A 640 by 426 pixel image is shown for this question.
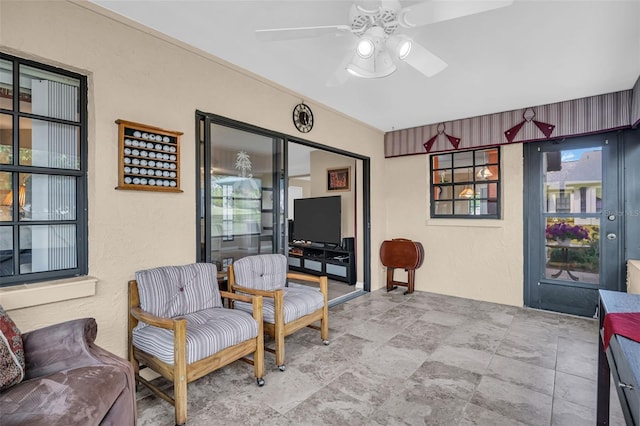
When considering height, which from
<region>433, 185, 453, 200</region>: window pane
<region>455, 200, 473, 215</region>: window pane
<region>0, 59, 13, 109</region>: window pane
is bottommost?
<region>455, 200, 473, 215</region>: window pane

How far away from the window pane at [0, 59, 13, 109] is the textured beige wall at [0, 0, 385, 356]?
9 cm

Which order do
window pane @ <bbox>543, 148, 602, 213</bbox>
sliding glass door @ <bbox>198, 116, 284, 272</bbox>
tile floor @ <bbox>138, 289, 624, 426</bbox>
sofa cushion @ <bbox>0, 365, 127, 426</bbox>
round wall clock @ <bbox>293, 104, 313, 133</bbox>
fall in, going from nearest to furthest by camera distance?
sofa cushion @ <bbox>0, 365, 127, 426</bbox> < tile floor @ <bbox>138, 289, 624, 426</bbox> < sliding glass door @ <bbox>198, 116, 284, 272</bbox> < round wall clock @ <bbox>293, 104, 313, 133</bbox> < window pane @ <bbox>543, 148, 602, 213</bbox>

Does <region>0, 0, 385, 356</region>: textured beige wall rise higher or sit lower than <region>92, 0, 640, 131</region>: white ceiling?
lower

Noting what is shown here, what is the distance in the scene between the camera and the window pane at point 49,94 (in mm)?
1798

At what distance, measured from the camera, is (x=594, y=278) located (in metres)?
3.55

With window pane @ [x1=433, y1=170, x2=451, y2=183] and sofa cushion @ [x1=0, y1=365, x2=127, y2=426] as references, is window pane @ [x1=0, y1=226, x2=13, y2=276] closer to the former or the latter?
sofa cushion @ [x1=0, y1=365, x2=127, y2=426]

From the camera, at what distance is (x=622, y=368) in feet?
3.51

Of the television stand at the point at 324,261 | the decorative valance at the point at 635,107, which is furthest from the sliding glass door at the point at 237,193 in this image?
the decorative valance at the point at 635,107

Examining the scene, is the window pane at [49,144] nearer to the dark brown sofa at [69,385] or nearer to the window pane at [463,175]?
the dark brown sofa at [69,385]

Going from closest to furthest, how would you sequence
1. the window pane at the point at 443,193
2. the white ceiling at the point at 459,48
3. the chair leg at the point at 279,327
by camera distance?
the white ceiling at the point at 459,48
the chair leg at the point at 279,327
the window pane at the point at 443,193

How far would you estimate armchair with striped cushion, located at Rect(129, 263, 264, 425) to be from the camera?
1726mm

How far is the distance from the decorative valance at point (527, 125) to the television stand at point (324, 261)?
1.83m

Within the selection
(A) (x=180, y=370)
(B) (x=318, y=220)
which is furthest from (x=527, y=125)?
(A) (x=180, y=370)

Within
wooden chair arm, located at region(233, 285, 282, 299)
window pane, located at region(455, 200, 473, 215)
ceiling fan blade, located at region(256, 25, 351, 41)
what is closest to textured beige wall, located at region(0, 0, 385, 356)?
wooden chair arm, located at region(233, 285, 282, 299)
